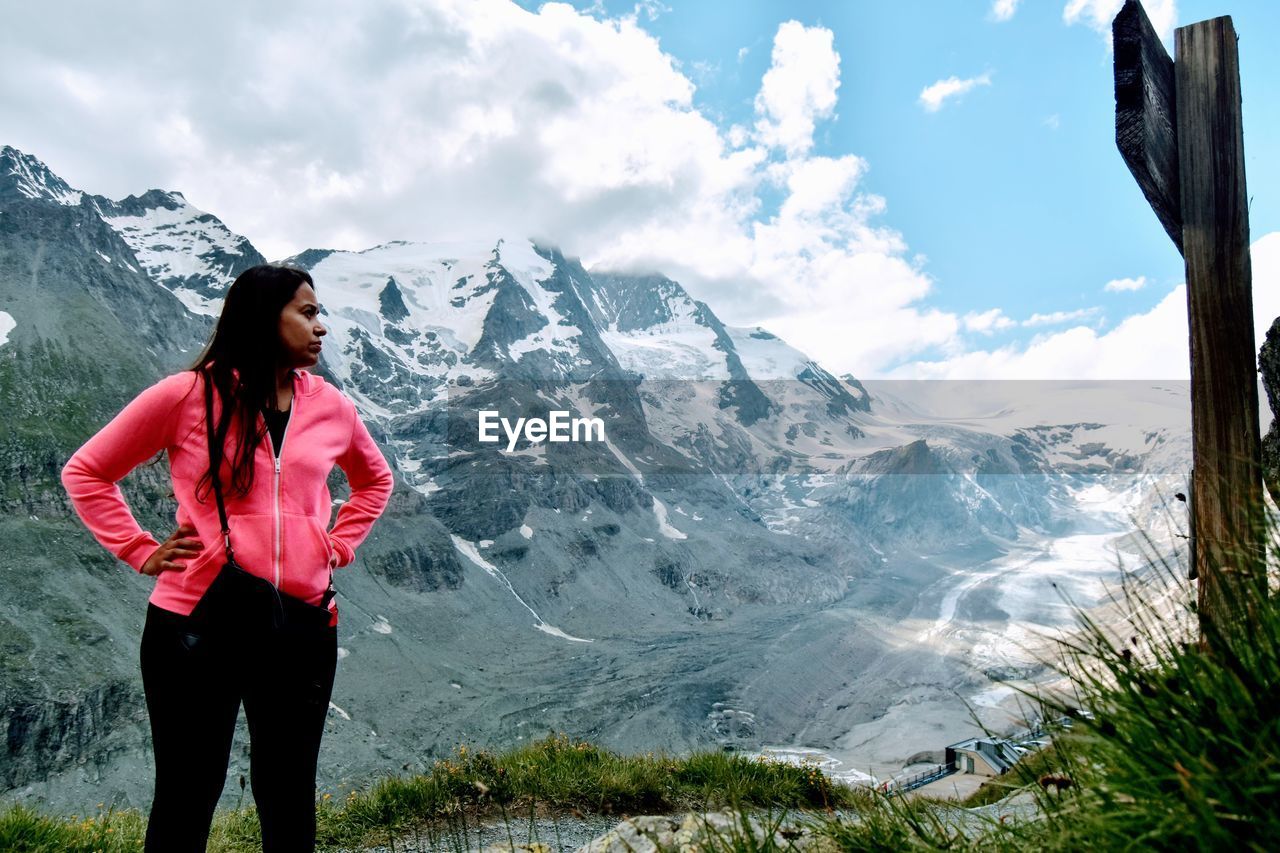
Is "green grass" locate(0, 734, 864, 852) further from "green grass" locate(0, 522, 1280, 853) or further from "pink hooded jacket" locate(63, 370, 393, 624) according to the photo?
"green grass" locate(0, 522, 1280, 853)

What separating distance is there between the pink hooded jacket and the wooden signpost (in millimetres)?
2671

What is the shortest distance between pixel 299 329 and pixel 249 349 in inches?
6.9

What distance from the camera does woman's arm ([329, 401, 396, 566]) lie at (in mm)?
3033

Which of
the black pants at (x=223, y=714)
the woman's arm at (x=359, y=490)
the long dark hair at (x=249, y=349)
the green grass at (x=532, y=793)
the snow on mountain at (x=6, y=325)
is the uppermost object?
the snow on mountain at (x=6, y=325)

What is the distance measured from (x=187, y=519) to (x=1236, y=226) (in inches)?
133

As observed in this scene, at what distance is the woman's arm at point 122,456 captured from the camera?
2.62 meters

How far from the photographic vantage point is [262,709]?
2.52 m

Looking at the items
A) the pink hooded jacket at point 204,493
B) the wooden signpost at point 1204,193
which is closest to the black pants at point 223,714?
the pink hooded jacket at point 204,493

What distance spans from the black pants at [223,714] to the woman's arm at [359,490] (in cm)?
48

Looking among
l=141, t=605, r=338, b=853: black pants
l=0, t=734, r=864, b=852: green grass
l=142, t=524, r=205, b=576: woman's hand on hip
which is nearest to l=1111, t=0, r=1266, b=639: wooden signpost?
l=141, t=605, r=338, b=853: black pants

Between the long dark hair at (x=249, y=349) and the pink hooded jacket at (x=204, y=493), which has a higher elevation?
the long dark hair at (x=249, y=349)

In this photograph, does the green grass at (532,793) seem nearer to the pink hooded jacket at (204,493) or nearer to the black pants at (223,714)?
the black pants at (223,714)

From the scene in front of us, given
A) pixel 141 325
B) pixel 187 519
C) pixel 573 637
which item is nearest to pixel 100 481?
pixel 187 519

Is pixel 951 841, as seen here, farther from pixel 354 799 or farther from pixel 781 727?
pixel 781 727
